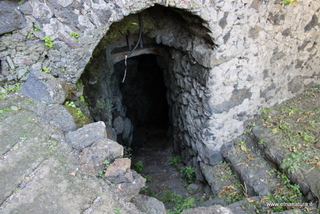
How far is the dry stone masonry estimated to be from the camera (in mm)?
2496

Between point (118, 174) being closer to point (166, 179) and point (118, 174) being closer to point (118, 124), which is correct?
point (166, 179)

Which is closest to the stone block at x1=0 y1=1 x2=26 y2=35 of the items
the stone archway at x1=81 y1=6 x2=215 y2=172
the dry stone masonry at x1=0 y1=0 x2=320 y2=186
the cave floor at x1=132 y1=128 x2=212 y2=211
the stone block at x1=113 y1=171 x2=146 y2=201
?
the dry stone masonry at x1=0 y1=0 x2=320 y2=186

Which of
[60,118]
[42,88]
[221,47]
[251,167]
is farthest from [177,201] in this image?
[42,88]

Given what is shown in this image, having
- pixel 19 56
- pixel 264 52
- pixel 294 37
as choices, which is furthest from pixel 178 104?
pixel 19 56

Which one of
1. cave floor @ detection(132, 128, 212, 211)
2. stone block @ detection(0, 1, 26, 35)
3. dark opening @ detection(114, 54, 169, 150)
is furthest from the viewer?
dark opening @ detection(114, 54, 169, 150)

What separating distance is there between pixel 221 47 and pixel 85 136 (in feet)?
6.09

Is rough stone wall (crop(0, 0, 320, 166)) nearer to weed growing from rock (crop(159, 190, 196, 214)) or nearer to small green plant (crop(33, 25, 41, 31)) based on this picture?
small green plant (crop(33, 25, 41, 31))

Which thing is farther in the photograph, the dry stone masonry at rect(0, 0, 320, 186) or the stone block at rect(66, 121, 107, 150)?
the dry stone masonry at rect(0, 0, 320, 186)

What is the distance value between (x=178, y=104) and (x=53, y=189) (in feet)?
9.21

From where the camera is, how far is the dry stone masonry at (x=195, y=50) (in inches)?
98.3

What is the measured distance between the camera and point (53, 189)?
6.10 ft

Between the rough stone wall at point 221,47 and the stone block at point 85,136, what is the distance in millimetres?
795

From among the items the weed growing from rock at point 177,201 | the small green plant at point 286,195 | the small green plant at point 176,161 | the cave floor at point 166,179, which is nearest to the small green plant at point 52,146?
the cave floor at point 166,179

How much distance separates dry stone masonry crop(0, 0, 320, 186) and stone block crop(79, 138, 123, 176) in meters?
0.94
